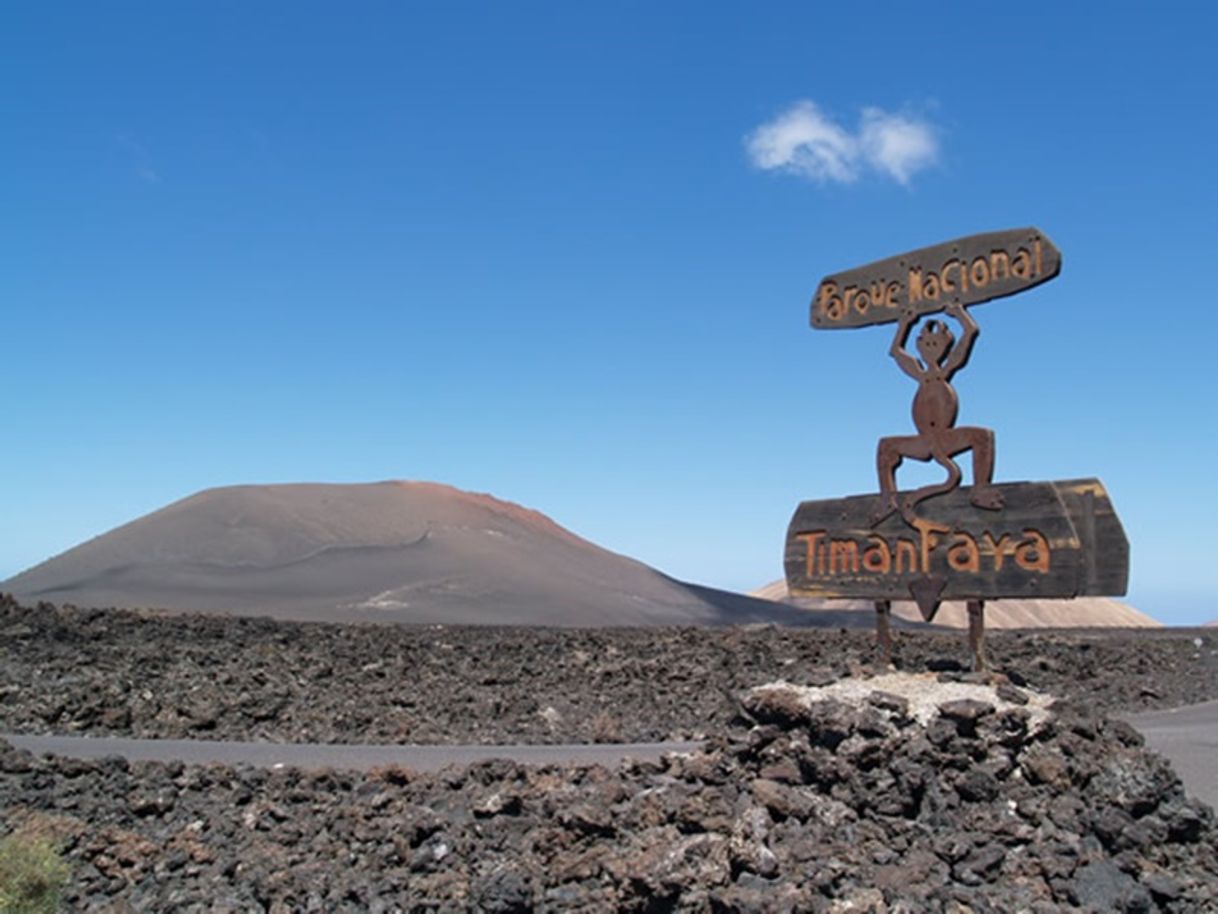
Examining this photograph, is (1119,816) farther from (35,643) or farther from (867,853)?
(35,643)

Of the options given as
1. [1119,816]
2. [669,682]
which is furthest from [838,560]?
[669,682]

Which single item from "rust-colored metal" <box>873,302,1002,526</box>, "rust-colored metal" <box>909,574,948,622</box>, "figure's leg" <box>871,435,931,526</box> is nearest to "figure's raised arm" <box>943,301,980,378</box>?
"rust-colored metal" <box>873,302,1002,526</box>

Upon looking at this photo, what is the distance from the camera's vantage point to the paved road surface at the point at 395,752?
1005 cm

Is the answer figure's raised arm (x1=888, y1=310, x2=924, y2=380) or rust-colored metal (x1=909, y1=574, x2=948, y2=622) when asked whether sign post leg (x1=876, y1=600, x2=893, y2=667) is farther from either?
figure's raised arm (x1=888, y1=310, x2=924, y2=380)

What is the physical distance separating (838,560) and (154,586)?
37942mm

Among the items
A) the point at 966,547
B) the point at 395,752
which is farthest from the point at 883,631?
the point at 395,752

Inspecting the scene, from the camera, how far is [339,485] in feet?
187

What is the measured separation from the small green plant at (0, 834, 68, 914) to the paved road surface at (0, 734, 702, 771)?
8.21 feet

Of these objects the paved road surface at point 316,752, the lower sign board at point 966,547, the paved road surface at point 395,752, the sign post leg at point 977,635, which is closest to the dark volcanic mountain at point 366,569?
the paved road surface at point 316,752

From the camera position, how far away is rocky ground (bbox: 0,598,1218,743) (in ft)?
45.5

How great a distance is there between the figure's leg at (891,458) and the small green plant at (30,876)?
6.39 m

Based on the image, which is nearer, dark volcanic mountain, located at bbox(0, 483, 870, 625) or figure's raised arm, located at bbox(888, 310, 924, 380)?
figure's raised arm, located at bbox(888, 310, 924, 380)

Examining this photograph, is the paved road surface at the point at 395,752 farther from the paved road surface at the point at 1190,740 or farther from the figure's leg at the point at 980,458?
the figure's leg at the point at 980,458

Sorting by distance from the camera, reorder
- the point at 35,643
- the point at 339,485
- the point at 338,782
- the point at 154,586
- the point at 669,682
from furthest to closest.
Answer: the point at 339,485 → the point at 154,586 → the point at 35,643 → the point at 669,682 → the point at 338,782
